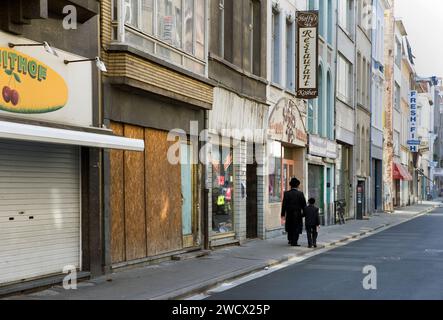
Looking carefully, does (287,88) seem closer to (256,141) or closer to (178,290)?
(256,141)

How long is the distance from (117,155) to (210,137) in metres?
4.95

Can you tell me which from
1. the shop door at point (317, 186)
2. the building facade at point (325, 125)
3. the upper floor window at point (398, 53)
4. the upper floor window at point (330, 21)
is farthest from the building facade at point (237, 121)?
the upper floor window at point (398, 53)

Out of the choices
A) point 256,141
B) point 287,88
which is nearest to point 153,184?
point 256,141

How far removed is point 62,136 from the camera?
962 centimetres

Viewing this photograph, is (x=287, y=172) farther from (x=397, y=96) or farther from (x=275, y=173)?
(x=397, y=96)

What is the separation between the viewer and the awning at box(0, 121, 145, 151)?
8.51 meters

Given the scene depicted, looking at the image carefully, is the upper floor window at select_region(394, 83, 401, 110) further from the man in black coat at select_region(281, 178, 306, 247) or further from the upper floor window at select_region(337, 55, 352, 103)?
the man in black coat at select_region(281, 178, 306, 247)

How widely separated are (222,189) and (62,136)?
933 cm

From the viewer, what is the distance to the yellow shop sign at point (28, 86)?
9.52m

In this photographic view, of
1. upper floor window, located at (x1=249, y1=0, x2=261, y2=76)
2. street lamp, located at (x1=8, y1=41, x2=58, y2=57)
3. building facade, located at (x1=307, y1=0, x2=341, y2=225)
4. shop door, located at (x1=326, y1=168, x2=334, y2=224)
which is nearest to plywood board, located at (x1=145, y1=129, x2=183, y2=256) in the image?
street lamp, located at (x1=8, y1=41, x2=58, y2=57)

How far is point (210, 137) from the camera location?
17391 millimetres

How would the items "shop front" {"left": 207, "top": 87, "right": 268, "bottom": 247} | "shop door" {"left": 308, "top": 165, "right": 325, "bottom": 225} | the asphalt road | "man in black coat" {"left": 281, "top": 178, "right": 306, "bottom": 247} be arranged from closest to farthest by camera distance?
the asphalt road < "shop front" {"left": 207, "top": 87, "right": 268, "bottom": 247} < "man in black coat" {"left": 281, "top": 178, "right": 306, "bottom": 247} < "shop door" {"left": 308, "top": 165, "right": 325, "bottom": 225}

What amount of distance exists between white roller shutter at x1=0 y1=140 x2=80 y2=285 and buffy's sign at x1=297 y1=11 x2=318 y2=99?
1483 cm

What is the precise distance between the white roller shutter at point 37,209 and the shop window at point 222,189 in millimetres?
6738
